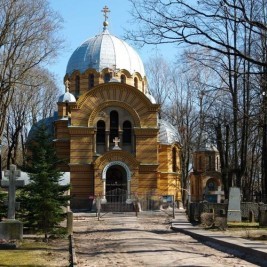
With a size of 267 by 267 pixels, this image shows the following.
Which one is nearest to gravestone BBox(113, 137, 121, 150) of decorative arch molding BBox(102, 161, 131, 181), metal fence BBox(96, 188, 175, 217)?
decorative arch molding BBox(102, 161, 131, 181)

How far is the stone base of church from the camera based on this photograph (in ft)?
55.6

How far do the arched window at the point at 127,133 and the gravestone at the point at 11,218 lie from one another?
1030 inches

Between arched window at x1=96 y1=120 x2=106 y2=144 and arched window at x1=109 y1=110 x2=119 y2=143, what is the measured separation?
0.63 metres

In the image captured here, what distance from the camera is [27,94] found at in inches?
1583

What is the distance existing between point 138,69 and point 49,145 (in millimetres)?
30905

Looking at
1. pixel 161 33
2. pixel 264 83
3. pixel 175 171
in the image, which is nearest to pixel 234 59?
pixel 264 83

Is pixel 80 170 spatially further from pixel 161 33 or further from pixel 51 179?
pixel 161 33

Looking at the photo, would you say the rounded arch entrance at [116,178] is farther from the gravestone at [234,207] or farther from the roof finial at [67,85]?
the gravestone at [234,207]

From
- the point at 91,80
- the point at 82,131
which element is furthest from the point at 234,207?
the point at 91,80

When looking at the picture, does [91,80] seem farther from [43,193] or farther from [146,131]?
[43,193]

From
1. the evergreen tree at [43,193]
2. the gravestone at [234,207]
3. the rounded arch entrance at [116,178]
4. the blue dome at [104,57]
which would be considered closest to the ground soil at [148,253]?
the evergreen tree at [43,193]

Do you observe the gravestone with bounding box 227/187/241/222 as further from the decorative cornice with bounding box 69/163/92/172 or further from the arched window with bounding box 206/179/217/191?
the arched window with bounding box 206/179/217/191

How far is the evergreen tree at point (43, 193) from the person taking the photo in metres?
19.1

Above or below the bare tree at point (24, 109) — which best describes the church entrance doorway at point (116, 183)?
below
